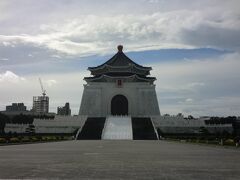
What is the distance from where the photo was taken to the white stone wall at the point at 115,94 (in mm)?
78500

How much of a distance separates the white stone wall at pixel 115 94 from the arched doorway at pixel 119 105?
0.69 meters

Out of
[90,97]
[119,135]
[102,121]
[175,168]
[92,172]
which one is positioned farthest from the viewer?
[90,97]

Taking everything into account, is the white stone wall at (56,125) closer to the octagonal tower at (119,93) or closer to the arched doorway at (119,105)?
the octagonal tower at (119,93)

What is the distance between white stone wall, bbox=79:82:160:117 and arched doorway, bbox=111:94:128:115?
69 cm

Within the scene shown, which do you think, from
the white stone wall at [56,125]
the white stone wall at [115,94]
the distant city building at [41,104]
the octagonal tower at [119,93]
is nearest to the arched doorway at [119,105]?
the octagonal tower at [119,93]

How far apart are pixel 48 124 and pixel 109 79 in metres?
20.4

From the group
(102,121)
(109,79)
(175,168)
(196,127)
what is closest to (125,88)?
(109,79)

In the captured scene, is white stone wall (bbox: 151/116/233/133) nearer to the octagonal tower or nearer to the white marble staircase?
the white marble staircase

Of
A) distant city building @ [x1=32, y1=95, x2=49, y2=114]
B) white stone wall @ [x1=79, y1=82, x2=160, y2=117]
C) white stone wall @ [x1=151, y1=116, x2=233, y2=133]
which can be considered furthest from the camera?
distant city building @ [x1=32, y1=95, x2=49, y2=114]

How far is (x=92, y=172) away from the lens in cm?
1159

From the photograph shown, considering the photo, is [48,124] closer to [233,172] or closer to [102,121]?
[102,121]

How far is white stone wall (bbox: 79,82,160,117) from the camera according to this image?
258 feet

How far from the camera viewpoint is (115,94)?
7988 cm

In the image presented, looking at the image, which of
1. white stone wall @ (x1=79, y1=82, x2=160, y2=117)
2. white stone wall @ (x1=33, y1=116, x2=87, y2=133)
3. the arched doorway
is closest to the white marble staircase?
white stone wall @ (x1=33, y1=116, x2=87, y2=133)
